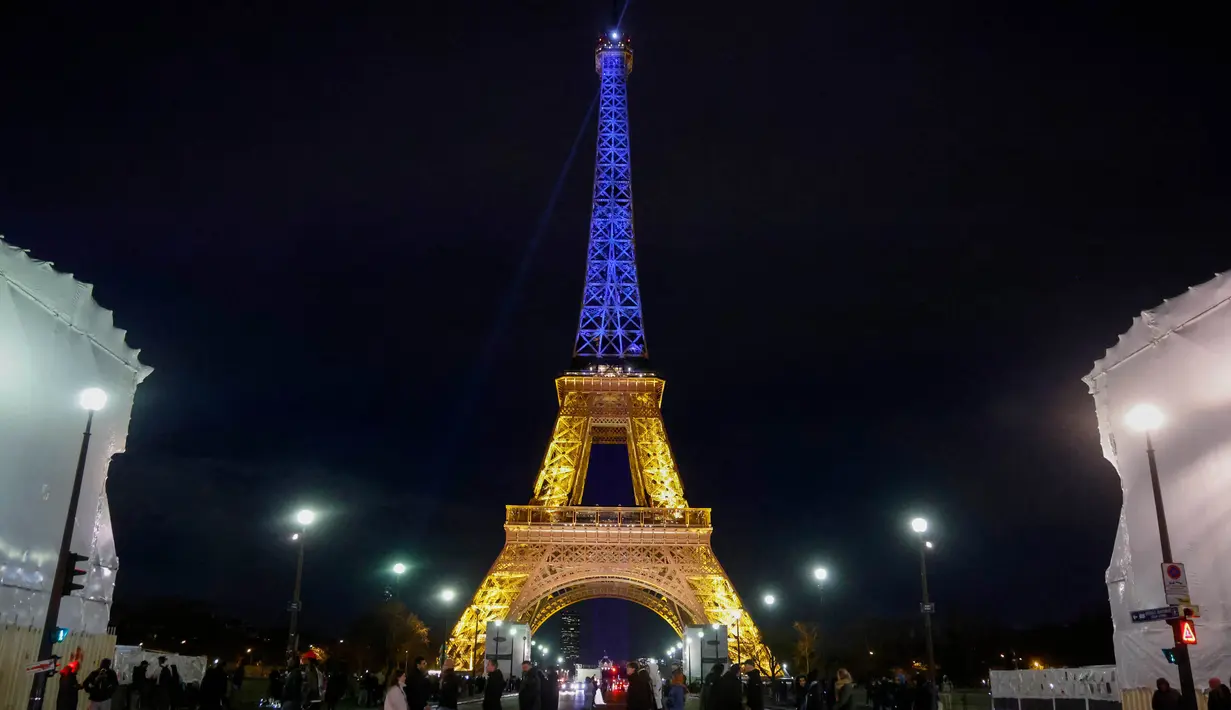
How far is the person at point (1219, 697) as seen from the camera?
12914mm

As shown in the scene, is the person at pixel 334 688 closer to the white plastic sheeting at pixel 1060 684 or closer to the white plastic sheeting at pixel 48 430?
the white plastic sheeting at pixel 48 430

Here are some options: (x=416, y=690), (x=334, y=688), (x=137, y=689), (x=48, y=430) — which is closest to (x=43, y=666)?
(x=416, y=690)

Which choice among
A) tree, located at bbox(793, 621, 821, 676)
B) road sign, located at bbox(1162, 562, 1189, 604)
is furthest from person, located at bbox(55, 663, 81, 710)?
tree, located at bbox(793, 621, 821, 676)

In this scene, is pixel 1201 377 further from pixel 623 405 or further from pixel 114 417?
pixel 623 405

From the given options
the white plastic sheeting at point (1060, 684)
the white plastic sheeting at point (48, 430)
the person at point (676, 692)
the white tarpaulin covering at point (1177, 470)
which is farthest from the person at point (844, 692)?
the white plastic sheeting at point (48, 430)

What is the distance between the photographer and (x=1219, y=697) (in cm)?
1309

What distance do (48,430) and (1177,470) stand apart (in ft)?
71.1

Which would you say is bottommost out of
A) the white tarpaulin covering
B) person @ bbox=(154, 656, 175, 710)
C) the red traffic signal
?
person @ bbox=(154, 656, 175, 710)

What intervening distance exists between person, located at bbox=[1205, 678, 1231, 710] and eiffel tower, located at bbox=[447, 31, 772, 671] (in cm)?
2953

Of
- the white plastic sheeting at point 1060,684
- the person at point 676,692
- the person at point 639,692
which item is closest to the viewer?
the person at point 639,692

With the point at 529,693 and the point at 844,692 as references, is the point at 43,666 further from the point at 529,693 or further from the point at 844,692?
the point at 844,692

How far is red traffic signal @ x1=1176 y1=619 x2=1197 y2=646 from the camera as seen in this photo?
13578 mm

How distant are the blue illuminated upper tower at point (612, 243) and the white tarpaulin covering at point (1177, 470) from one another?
136ft

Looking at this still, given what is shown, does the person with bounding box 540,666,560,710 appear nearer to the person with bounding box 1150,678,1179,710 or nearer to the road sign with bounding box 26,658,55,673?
the road sign with bounding box 26,658,55,673
